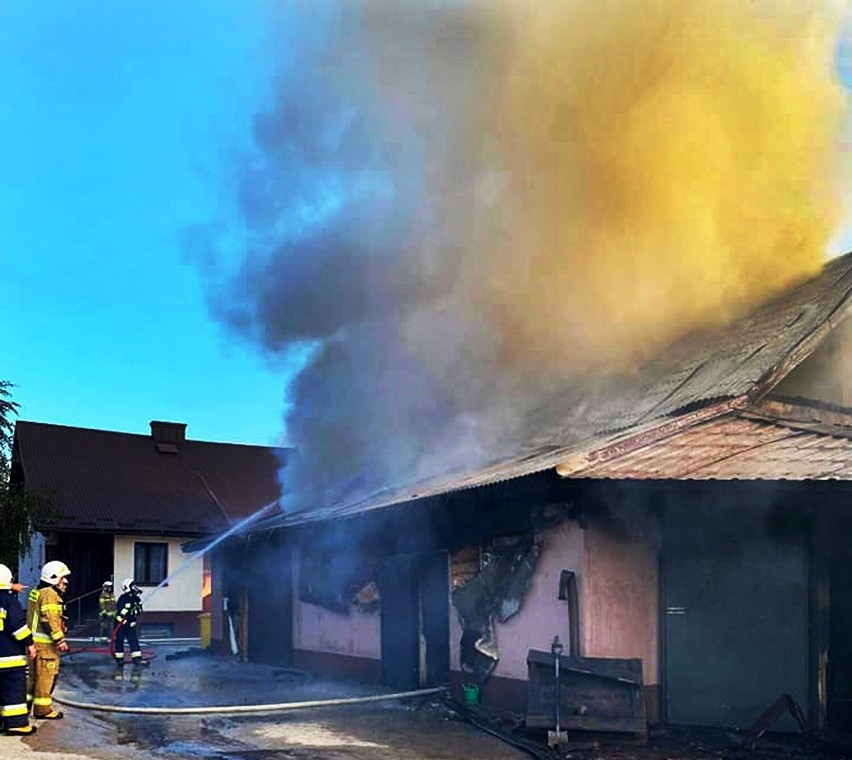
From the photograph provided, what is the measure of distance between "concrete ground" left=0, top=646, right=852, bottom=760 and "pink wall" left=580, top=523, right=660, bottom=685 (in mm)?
769

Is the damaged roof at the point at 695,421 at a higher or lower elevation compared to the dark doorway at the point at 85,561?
higher

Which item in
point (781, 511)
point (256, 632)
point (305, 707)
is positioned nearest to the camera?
point (781, 511)

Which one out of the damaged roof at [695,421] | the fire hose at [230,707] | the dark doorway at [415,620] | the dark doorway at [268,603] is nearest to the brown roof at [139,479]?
the dark doorway at [268,603]

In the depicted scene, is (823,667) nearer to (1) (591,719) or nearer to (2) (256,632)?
(1) (591,719)

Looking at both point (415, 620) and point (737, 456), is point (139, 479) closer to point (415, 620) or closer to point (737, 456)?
point (415, 620)

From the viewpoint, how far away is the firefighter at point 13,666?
8.22m

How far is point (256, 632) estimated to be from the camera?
17312 mm

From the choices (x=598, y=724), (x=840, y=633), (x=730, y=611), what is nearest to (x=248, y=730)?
(x=598, y=724)

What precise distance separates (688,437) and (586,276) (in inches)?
213

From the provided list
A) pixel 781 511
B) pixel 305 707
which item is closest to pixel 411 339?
pixel 305 707

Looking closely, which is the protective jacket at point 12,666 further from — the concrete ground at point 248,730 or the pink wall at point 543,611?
the pink wall at point 543,611

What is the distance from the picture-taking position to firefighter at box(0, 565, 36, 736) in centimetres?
822

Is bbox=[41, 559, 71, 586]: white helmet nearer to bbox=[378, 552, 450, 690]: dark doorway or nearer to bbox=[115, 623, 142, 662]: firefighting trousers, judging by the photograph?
bbox=[378, 552, 450, 690]: dark doorway

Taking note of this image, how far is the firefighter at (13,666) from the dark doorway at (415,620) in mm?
4662
